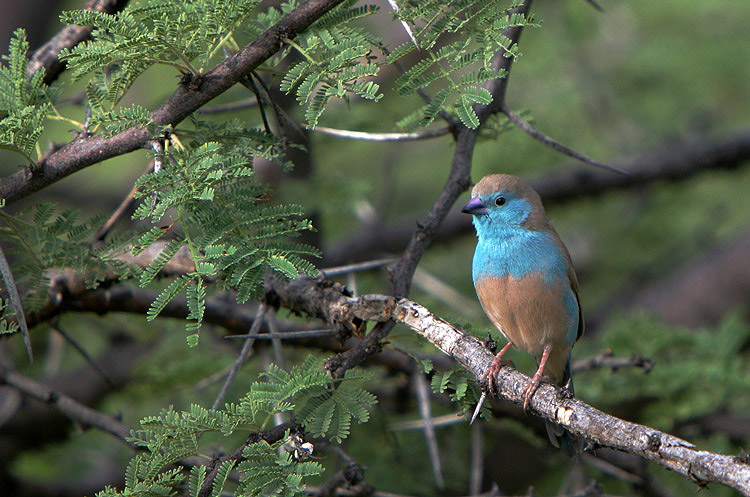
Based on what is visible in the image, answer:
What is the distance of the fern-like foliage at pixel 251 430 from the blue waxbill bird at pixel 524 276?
117cm

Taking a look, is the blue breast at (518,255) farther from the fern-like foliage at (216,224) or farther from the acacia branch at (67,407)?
the acacia branch at (67,407)

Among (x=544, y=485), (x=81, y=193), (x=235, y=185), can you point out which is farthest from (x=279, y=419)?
(x=81, y=193)

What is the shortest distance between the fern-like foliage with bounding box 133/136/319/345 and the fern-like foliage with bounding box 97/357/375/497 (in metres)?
0.28

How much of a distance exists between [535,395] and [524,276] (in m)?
1.10

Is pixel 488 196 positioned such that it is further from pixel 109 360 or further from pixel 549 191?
pixel 109 360

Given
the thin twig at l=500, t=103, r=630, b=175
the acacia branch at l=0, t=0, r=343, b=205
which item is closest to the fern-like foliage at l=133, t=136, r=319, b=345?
the acacia branch at l=0, t=0, r=343, b=205

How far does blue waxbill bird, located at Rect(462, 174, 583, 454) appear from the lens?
3.56 m

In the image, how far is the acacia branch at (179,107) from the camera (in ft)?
8.27

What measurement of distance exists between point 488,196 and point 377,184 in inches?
182

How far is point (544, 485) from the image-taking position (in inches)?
220

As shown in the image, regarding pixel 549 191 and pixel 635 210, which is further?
pixel 635 210

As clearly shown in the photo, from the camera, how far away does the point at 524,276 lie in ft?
11.7

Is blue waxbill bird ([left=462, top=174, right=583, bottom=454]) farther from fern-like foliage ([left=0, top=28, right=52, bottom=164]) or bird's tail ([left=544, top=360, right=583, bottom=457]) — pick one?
fern-like foliage ([left=0, top=28, right=52, bottom=164])

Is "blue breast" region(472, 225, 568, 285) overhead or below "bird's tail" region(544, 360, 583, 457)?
overhead
